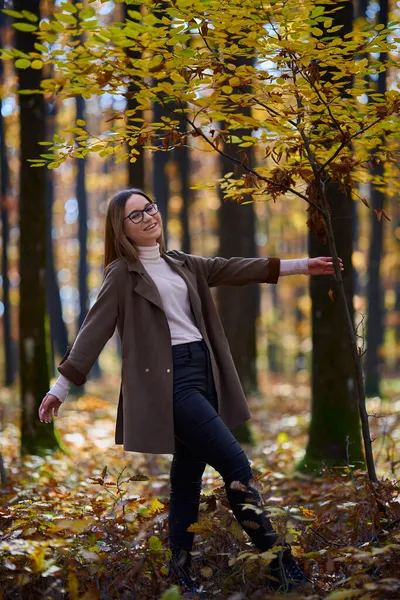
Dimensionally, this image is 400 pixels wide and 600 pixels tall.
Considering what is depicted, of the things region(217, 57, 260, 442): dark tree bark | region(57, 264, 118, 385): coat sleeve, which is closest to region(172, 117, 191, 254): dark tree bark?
region(217, 57, 260, 442): dark tree bark

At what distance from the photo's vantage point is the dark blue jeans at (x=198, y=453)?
3.52 metres

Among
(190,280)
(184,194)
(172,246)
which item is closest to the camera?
(190,280)

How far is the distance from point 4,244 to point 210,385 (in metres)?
13.8

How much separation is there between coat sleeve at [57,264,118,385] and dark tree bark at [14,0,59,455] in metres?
3.98

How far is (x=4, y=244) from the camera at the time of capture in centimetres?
1653

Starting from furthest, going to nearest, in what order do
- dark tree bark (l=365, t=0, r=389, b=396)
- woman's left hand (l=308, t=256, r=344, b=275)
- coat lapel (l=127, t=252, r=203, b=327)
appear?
1. dark tree bark (l=365, t=0, r=389, b=396)
2. woman's left hand (l=308, t=256, r=344, b=275)
3. coat lapel (l=127, t=252, r=203, b=327)

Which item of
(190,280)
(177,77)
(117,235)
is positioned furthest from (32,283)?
(177,77)

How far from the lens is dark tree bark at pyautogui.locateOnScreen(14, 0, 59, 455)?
7453 millimetres

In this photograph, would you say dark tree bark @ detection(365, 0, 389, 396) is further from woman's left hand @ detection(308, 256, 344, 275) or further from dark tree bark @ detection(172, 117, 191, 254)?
woman's left hand @ detection(308, 256, 344, 275)

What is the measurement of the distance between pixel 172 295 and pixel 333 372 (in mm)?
3015

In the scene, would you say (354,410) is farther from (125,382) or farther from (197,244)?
(197,244)

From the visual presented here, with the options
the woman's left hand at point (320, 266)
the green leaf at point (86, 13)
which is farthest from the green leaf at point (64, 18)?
the woman's left hand at point (320, 266)

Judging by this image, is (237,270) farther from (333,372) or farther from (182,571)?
(333,372)

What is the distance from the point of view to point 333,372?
6398 millimetres
